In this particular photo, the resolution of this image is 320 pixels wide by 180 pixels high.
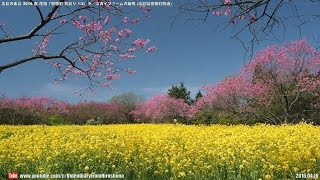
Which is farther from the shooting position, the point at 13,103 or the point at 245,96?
the point at 13,103

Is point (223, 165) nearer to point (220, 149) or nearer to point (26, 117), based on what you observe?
point (220, 149)

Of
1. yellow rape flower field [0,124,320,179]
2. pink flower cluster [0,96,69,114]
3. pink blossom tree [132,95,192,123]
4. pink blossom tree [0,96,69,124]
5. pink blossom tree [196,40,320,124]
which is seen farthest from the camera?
pink blossom tree [132,95,192,123]

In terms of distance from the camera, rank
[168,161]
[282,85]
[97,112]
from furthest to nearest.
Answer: [97,112] < [282,85] < [168,161]

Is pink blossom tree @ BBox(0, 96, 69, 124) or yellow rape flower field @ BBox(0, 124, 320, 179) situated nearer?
yellow rape flower field @ BBox(0, 124, 320, 179)

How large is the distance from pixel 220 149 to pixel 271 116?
19.6m

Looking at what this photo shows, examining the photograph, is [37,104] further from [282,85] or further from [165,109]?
[282,85]

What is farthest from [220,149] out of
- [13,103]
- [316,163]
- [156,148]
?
[13,103]

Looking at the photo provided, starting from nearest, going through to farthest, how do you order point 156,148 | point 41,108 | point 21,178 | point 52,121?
point 21,178
point 156,148
point 52,121
point 41,108

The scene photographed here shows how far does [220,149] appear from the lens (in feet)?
30.1

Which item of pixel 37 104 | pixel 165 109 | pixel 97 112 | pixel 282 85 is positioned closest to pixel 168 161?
pixel 282 85

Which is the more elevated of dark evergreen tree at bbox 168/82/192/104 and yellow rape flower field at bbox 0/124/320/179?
dark evergreen tree at bbox 168/82/192/104

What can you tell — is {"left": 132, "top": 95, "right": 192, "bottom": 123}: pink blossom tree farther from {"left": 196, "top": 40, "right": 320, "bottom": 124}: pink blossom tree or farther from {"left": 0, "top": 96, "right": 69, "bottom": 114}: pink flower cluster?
{"left": 196, "top": 40, "right": 320, "bottom": 124}: pink blossom tree

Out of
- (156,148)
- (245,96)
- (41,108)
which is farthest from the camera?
(41,108)

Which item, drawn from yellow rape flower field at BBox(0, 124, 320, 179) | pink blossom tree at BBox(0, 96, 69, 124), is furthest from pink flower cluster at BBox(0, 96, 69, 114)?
yellow rape flower field at BBox(0, 124, 320, 179)
